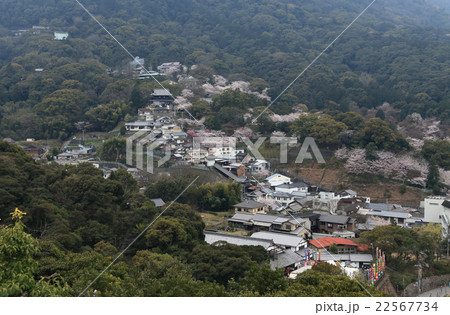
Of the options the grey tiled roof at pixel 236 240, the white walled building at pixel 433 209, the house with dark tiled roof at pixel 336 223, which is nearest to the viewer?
the grey tiled roof at pixel 236 240

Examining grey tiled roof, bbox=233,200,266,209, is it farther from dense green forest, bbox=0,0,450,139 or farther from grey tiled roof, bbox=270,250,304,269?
dense green forest, bbox=0,0,450,139

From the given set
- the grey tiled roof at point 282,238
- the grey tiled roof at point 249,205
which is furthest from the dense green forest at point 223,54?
the grey tiled roof at point 282,238

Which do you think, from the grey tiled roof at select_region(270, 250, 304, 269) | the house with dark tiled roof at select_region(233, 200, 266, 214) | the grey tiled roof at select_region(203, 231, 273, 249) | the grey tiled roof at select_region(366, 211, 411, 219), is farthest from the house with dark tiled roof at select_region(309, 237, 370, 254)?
the grey tiled roof at select_region(366, 211, 411, 219)

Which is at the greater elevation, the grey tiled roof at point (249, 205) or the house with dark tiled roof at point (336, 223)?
the grey tiled roof at point (249, 205)

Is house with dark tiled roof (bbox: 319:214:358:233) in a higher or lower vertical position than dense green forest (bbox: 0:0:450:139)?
lower

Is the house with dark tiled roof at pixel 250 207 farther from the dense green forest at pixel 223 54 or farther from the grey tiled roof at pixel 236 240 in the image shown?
the dense green forest at pixel 223 54

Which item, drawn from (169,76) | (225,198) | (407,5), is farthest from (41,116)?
(407,5)

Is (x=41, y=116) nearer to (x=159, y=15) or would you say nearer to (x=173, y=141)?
(x=173, y=141)

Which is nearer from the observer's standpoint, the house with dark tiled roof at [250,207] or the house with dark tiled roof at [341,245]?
the house with dark tiled roof at [341,245]
